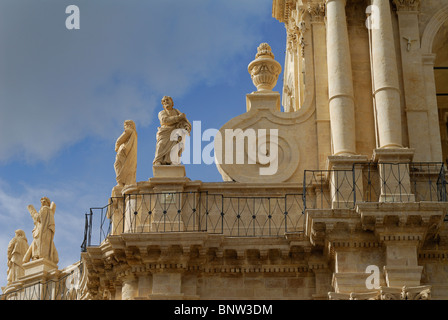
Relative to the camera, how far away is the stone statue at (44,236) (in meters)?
30.2

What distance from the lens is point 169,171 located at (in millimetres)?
21172

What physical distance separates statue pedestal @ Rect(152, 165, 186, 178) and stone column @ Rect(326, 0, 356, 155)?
311 cm

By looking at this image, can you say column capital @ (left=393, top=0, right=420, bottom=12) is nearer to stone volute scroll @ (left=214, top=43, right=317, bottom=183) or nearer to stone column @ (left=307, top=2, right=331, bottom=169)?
stone column @ (left=307, top=2, right=331, bottom=169)

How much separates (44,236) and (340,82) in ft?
39.1

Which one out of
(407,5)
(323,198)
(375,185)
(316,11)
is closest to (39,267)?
(316,11)

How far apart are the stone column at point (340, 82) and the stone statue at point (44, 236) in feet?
37.7

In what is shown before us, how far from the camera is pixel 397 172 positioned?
20391mm

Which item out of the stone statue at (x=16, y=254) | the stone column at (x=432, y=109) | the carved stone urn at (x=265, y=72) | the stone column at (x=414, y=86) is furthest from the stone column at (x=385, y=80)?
the stone statue at (x=16, y=254)

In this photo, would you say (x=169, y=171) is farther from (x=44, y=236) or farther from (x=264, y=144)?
(x=44, y=236)

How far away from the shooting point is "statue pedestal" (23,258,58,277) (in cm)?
2970

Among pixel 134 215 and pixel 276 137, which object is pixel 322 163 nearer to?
pixel 276 137

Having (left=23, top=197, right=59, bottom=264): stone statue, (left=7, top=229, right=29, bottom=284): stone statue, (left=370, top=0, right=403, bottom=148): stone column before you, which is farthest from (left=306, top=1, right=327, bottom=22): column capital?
(left=7, top=229, right=29, bottom=284): stone statue

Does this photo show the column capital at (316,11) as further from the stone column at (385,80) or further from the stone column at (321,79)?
the stone column at (385,80)
